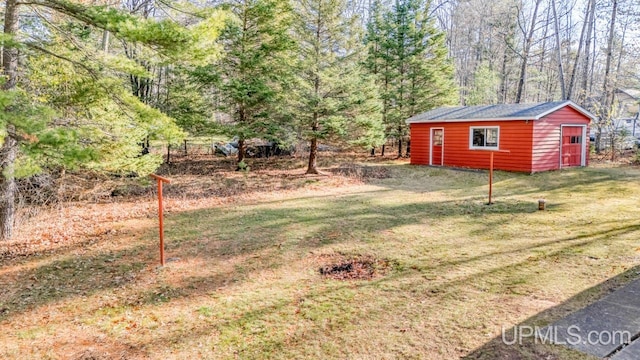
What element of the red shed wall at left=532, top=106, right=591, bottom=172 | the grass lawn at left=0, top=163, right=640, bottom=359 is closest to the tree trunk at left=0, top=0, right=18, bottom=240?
the grass lawn at left=0, top=163, right=640, bottom=359

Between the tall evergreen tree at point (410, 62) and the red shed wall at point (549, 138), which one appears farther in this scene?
the tall evergreen tree at point (410, 62)

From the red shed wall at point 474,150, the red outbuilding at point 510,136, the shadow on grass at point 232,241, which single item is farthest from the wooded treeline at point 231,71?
the red outbuilding at point 510,136

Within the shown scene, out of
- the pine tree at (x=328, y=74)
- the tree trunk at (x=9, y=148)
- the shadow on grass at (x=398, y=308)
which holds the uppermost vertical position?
the pine tree at (x=328, y=74)

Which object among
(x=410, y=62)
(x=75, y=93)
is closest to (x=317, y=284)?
(x=75, y=93)

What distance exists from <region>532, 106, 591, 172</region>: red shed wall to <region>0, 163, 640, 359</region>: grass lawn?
570 centimetres

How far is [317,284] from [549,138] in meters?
13.6

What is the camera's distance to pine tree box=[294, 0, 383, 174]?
1355 centimetres

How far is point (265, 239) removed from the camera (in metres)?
6.60

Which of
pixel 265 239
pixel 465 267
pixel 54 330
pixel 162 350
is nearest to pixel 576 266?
pixel 465 267

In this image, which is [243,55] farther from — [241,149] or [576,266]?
[576,266]

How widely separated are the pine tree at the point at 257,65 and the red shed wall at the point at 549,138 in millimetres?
9569

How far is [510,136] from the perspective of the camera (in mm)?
14516

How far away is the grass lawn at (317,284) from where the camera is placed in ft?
11.2

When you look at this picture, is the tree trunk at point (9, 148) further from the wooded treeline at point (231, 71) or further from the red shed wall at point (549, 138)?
the red shed wall at point (549, 138)
